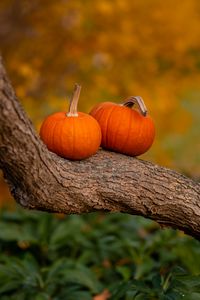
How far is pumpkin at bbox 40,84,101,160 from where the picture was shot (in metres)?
2.45

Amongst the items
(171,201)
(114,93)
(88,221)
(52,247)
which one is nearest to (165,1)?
(114,93)

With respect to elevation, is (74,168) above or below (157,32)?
below

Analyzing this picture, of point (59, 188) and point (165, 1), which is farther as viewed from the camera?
point (165, 1)

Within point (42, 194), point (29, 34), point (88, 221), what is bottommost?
point (42, 194)

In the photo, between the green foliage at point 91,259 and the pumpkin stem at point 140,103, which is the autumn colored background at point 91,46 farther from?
the pumpkin stem at point 140,103

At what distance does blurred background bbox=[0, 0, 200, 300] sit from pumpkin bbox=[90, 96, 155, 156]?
5.68 feet

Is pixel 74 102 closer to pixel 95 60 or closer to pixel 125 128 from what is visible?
pixel 125 128

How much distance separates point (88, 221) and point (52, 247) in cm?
93

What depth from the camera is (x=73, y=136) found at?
8.12 feet

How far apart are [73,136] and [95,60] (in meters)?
3.19

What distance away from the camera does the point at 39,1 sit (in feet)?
17.1

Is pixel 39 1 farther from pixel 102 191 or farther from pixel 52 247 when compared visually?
pixel 102 191

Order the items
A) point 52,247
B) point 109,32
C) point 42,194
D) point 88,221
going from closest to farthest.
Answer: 1. point 42,194
2. point 52,247
3. point 88,221
4. point 109,32

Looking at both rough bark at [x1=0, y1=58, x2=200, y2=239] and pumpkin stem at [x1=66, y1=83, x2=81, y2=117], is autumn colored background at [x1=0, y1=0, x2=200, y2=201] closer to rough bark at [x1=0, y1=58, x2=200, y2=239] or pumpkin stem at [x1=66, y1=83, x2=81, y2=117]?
pumpkin stem at [x1=66, y1=83, x2=81, y2=117]
